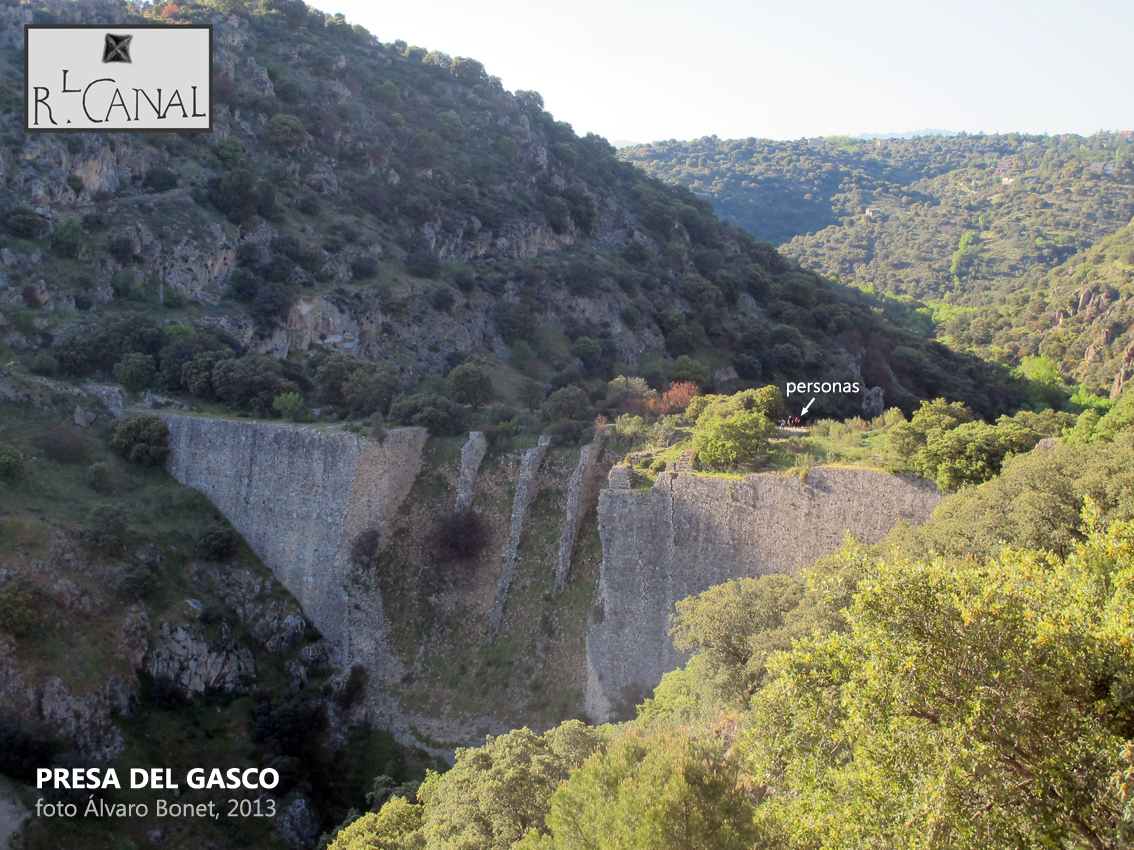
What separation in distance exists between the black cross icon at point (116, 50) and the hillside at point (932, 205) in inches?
1952

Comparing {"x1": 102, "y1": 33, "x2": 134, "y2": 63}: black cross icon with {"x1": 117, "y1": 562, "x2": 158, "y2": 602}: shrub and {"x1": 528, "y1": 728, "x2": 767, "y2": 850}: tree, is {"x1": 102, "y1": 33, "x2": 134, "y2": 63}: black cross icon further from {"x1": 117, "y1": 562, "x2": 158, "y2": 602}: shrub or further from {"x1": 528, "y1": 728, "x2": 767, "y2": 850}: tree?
{"x1": 528, "y1": 728, "x2": 767, "y2": 850}: tree

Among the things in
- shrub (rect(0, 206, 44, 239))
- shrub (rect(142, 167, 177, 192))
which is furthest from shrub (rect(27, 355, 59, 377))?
shrub (rect(142, 167, 177, 192))

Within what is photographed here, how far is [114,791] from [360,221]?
3392cm

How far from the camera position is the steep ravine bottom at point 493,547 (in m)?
20.3

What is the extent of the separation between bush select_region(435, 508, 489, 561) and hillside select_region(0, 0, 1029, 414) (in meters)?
8.09

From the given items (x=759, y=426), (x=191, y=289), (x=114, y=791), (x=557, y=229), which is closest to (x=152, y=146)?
(x=191, y=289)

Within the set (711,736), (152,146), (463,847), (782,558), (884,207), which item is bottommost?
(463,847)

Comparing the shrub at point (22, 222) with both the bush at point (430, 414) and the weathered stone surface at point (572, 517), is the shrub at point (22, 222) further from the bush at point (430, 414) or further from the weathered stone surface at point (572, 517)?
the weathered stone surface at point (572, 517)

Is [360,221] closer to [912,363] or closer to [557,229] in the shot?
[557,229]

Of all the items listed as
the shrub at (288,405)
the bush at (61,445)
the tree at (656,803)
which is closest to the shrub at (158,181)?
the bush at (61,445)

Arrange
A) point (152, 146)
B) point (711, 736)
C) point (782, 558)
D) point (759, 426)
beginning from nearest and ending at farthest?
point (711, 736)
point (782, 558)
point (759, 426)
point (152, 146)

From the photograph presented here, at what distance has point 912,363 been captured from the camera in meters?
44.8

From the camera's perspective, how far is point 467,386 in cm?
3216

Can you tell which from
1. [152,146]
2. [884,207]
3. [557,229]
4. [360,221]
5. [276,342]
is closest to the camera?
[276,342]
